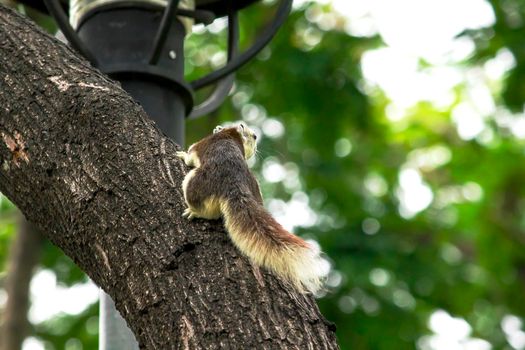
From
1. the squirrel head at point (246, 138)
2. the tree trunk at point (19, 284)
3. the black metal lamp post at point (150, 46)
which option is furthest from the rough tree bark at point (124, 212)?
the tree trunk at point (19, 284)

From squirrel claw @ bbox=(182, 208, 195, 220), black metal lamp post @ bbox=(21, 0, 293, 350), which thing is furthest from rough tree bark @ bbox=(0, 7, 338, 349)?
black metal lamp post @ bbox=(21, 0, 293, 350)

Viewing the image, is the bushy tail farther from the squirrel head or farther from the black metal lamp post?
the squirrel head

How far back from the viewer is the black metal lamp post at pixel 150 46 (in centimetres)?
432

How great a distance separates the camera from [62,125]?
11.8 ft

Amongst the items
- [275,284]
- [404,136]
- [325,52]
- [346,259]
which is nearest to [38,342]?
[346,259]

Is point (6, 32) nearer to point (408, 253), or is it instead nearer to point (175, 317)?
point (175, 317)

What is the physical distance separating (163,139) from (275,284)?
31.9 inches

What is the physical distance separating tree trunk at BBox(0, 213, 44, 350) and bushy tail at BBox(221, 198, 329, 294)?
12.1ft

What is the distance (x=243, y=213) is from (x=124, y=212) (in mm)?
449

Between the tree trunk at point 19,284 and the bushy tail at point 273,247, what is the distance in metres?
3.69

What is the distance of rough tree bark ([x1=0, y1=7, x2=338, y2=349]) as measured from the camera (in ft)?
9.83

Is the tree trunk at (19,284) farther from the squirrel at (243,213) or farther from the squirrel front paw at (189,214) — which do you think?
the squirrel front paw at (189,214)

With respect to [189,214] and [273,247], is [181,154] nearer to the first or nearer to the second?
[189,214]

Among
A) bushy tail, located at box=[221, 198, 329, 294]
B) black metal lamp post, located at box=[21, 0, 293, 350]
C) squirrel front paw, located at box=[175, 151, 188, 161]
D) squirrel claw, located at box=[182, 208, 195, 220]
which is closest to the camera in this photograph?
bushy tail, located at box=[221, 198, 329, 294]
